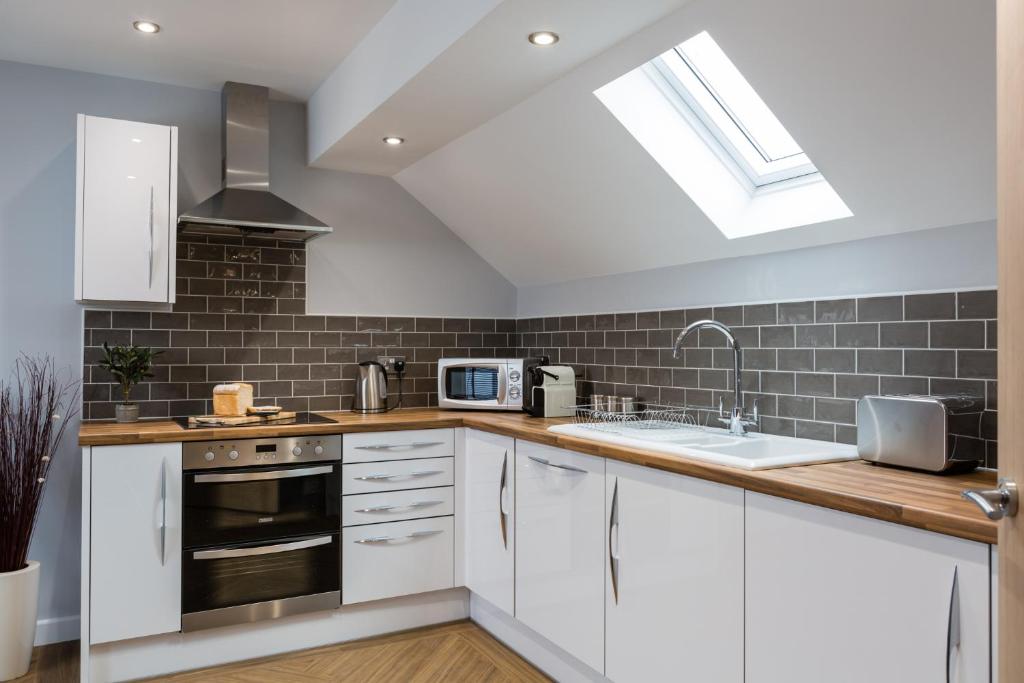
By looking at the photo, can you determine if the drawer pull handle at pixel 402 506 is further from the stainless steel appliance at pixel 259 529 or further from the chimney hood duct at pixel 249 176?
the chimney hood duct at pixel 249 176

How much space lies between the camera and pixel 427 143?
3506 millimetres

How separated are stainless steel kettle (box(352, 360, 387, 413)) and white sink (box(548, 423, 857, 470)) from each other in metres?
1.25

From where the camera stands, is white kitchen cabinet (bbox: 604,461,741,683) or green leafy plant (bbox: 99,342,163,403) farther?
green leafy plant (bbox: 99,342,163,403)

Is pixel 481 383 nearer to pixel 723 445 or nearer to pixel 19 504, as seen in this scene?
pixel 723 445

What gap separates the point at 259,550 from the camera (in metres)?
3.10

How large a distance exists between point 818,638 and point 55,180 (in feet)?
11.3

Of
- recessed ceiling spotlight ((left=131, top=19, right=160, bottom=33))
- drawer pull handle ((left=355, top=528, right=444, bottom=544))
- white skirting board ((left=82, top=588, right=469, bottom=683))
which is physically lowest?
white skirting board ((left=82, top=588, right=469, bottom=683))

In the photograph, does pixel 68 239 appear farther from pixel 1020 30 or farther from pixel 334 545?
pixel 1020 30

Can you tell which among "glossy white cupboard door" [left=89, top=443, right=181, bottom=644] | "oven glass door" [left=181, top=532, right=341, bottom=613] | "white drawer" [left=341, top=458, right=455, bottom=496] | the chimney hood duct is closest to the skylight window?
the chimney hood duct

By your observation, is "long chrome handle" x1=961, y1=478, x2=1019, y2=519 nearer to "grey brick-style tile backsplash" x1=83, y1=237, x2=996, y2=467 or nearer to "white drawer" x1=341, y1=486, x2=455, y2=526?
"grey brick-style tile backsplash" x1=83, y1=237, x2=996, y2=467

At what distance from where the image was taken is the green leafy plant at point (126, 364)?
3.31 m

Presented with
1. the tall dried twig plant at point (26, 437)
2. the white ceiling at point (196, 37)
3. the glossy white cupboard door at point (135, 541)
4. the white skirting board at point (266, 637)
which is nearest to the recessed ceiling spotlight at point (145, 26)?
the white ceiling at point (196, 37)

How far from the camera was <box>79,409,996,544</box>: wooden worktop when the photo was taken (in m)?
1.51

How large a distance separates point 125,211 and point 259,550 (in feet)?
4.90
